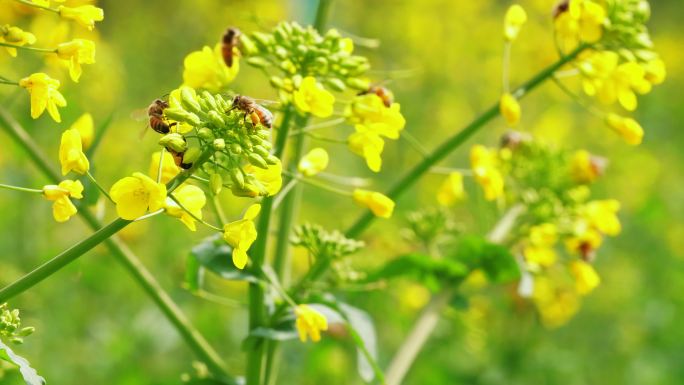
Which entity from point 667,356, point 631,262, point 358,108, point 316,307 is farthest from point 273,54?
point 631,262

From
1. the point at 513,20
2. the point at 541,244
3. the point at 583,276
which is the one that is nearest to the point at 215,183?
the point at 513,20

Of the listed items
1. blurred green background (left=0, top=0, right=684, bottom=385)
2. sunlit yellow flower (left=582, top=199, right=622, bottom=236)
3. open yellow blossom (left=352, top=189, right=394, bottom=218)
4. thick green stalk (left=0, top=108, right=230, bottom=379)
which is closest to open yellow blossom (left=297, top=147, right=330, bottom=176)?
open yellow blossom (left=352, top=189, right=394, bottom=218)

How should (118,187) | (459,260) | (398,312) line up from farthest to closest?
(398,312), (459,260), (118,187)

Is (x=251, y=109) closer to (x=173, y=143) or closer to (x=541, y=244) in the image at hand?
(x=173, y=143)

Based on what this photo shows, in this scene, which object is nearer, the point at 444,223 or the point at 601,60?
the point at 601,60

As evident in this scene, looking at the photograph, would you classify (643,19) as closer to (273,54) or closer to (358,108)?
(358,108)

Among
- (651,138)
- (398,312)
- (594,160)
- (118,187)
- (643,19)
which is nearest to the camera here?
(118,187)

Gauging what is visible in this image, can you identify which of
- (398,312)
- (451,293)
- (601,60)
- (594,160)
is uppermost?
(601,60)
